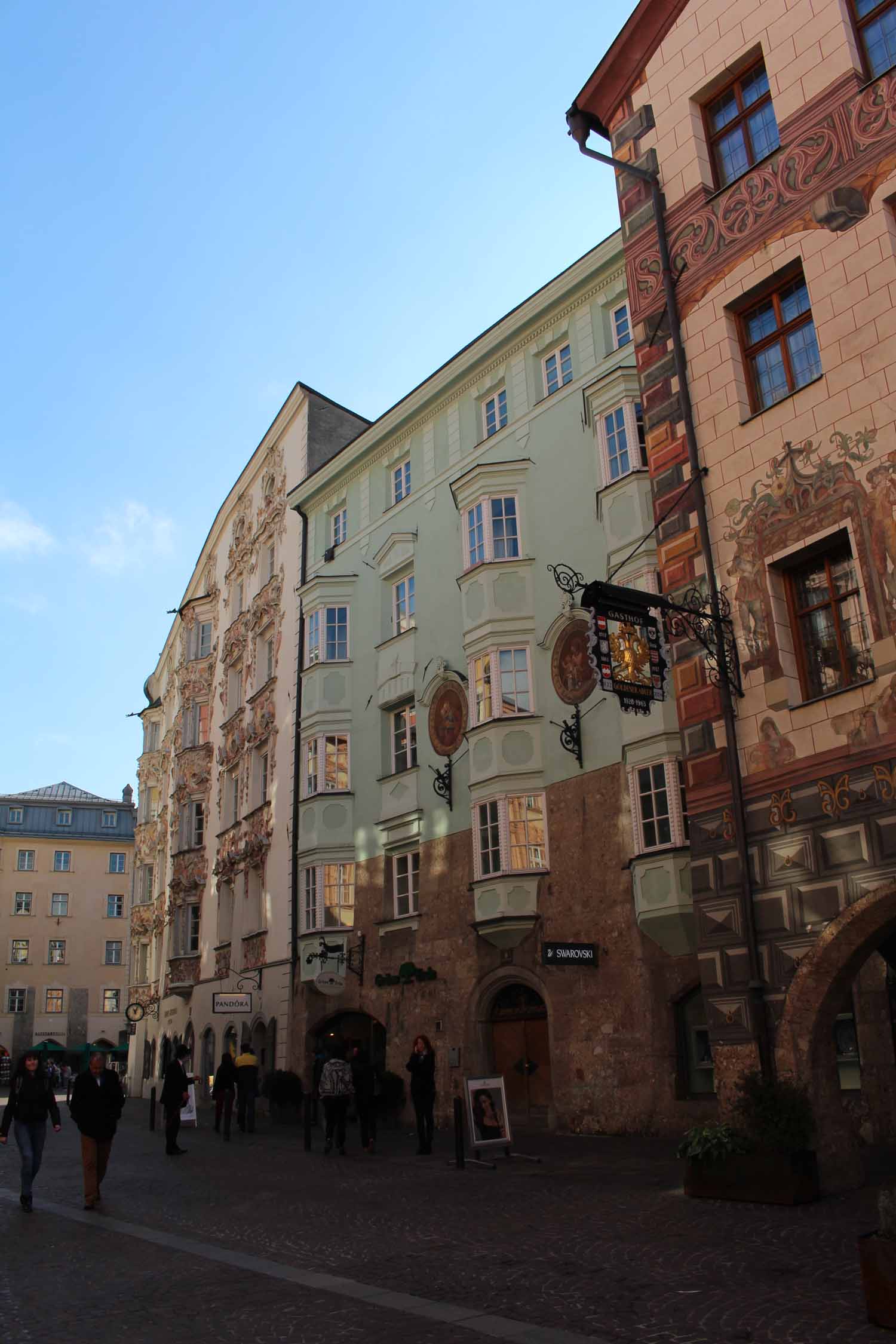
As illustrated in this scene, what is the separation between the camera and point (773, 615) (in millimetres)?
12688

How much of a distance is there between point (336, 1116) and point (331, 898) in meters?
9.91

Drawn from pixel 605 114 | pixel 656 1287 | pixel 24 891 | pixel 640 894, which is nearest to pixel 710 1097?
pixel 640 894

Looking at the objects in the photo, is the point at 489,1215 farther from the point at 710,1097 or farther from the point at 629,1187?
the point at 710,1097

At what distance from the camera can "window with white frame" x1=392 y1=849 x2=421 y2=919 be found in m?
25.5

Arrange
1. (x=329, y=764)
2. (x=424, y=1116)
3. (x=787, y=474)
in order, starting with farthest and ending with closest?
(x=329, y=764)
(x=424, y=1116)
(x=787, y=474)

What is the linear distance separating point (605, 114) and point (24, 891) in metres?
63.1

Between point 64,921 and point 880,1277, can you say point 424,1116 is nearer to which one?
point 880,1277

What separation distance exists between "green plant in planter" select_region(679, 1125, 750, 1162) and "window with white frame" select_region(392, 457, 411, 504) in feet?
66.1

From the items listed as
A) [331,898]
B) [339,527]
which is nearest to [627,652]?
[331,898]

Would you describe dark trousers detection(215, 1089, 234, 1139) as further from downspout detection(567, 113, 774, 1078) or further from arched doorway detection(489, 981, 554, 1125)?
downspout detection(567, 113, 774, 1078)

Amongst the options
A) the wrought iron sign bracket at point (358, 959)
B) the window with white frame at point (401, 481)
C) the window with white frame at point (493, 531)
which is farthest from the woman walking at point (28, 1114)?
the window with white frame at point (401, 481)

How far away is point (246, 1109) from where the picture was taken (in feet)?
76.5

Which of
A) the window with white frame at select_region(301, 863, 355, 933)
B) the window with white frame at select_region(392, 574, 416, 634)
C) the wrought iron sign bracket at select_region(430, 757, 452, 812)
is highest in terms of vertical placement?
the window with white frame at select_region(392, 574, 416, 634)

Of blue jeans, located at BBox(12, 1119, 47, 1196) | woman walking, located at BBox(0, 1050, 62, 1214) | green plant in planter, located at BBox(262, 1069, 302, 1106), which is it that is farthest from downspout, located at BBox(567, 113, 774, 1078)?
green plant in planter, located at BBox(262, 1069, 302, 1106)
